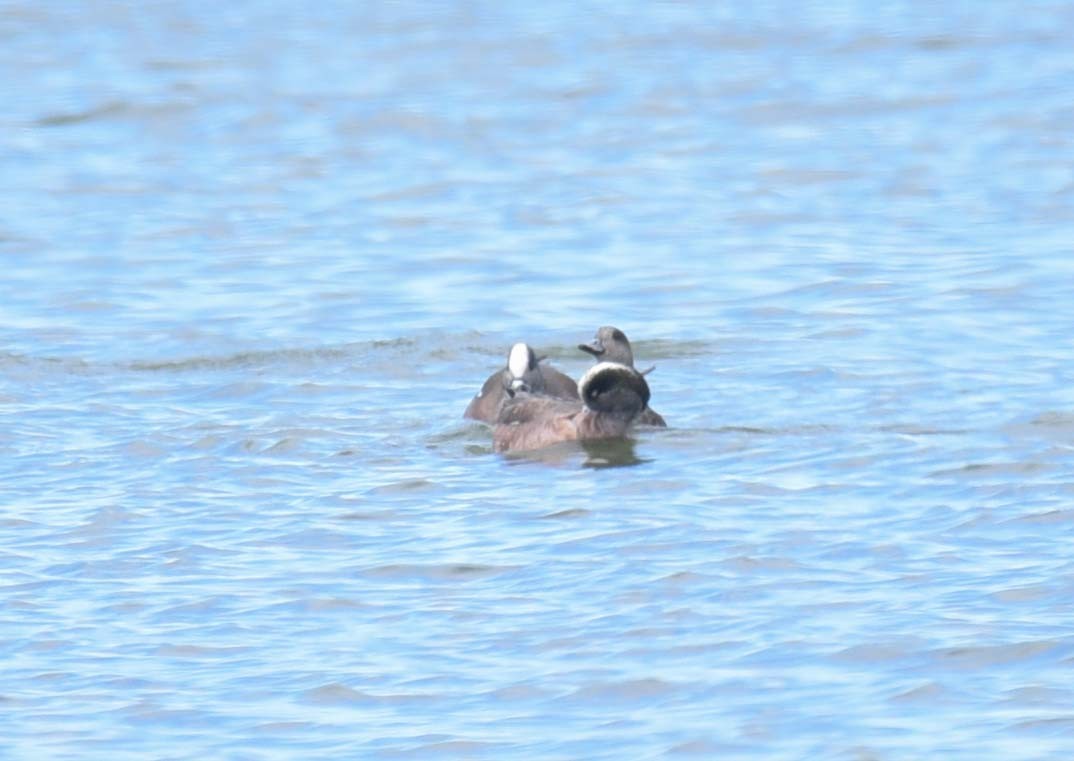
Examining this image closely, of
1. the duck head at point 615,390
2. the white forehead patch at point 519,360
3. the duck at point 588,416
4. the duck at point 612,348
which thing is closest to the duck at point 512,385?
the white forehead patch at point 519,360

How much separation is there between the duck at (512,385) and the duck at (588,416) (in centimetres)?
24

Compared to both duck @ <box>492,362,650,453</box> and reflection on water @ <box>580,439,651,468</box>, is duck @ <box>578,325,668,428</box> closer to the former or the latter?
duck @ <box>492,362,650,453</box>

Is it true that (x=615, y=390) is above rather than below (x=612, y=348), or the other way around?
below

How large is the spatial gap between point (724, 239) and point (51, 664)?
1303 centimetres

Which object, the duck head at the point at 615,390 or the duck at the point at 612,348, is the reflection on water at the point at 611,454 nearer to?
the duck head at the point at 615,390

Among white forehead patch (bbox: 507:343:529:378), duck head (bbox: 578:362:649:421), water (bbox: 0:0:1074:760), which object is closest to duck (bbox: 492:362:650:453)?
duck head (bbox: 578:362:649:421)

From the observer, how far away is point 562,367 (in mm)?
17875

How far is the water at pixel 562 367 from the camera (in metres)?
9.88

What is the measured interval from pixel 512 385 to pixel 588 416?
61 cm

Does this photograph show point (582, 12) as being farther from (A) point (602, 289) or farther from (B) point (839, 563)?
(B) point (839, 563)

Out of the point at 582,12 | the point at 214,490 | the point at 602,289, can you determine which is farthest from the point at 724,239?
the point at 582,12

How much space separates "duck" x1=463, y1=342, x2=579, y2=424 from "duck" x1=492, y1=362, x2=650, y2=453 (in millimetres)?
236

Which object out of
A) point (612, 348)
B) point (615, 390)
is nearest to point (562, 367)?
point (612, 348)

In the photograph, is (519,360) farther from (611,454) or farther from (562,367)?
(562,367)
